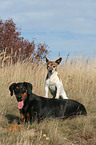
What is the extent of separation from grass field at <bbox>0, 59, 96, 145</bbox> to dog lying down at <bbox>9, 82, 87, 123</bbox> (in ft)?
0.65

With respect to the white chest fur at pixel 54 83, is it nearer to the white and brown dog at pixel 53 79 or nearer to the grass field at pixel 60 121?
the white and brown dog at pixel 53 79

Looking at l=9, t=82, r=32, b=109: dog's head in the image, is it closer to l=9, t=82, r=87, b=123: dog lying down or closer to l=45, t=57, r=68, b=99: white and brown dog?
l=9, t=82, r=87, b=123: dog lying down

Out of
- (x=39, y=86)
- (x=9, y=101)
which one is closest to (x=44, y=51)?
(x=39, y=86)

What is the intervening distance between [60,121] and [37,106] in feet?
2.05

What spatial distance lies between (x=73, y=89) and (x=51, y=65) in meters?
2.97

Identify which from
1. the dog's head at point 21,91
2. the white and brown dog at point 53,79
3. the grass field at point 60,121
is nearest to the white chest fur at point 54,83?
the white and brown dog at point 53,79

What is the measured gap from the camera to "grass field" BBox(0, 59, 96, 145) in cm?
348

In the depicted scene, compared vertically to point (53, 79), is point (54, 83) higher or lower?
lower

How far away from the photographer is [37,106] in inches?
176

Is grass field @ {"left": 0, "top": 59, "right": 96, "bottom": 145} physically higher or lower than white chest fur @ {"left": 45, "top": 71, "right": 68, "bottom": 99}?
lower

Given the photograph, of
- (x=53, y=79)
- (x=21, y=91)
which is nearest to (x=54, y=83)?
(x=53, y=79)

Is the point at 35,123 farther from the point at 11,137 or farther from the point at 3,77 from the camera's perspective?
the point at 3,77

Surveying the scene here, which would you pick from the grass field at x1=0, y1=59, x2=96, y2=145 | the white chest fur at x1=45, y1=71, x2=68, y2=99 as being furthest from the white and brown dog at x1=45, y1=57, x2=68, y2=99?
the grass field at x1=0, y1=59, x2=96, y2=145

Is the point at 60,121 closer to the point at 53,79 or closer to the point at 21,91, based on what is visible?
the point at 21,91
